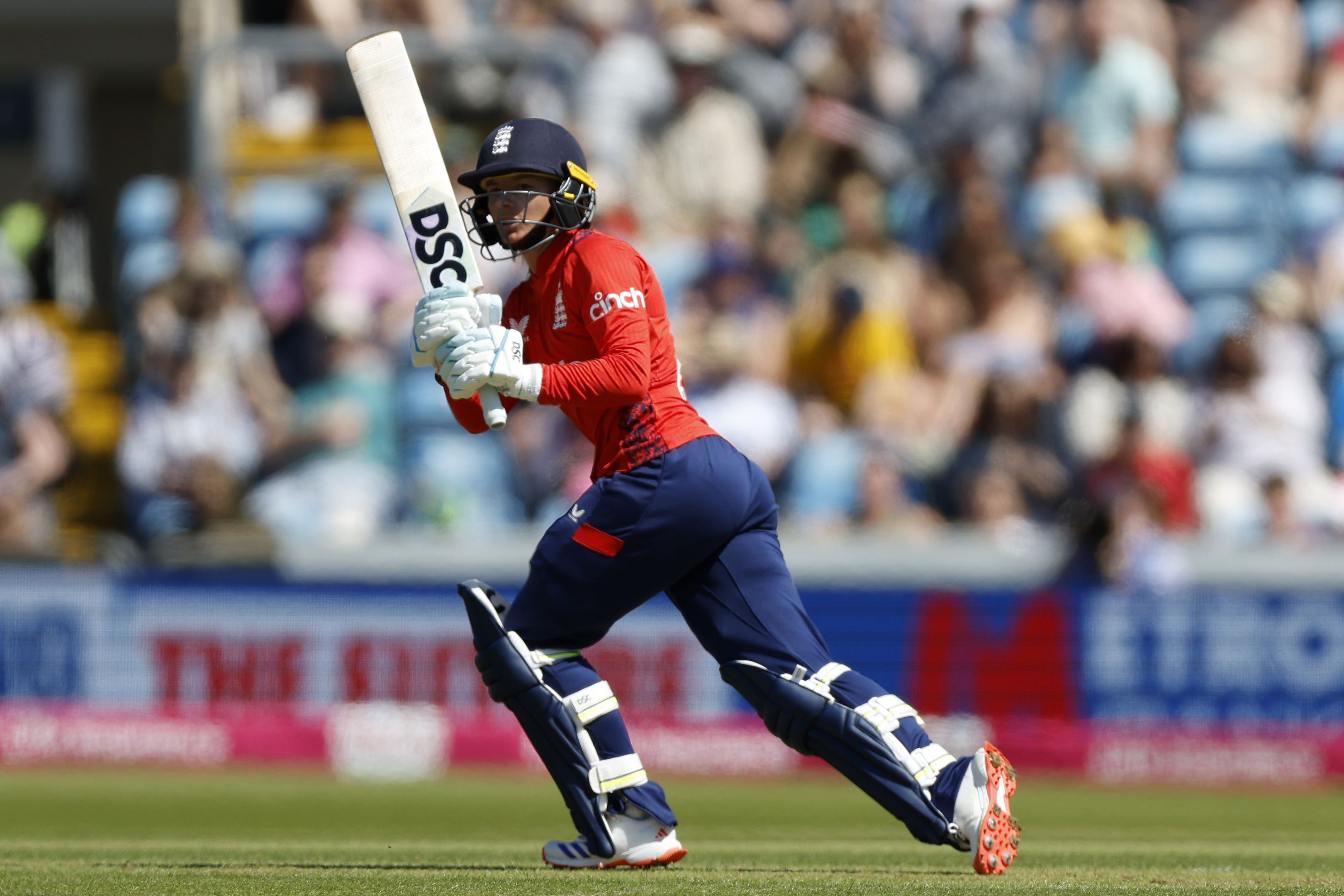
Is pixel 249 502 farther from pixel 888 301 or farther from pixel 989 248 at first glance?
pixel 989 248

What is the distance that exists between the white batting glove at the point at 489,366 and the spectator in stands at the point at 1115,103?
7.83 metres

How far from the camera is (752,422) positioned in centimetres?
1005

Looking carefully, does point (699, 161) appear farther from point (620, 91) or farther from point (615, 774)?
point (615, 774)

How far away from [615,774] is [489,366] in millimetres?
1087

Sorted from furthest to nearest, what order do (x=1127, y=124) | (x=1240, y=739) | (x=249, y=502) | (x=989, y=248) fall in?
(x=1127, y=124)
(x=989, y=248)
(x=249, y=502)
(x=1240, y=739)

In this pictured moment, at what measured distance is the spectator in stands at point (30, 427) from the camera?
1039 cm

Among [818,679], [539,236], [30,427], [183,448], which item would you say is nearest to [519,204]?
[539,236]

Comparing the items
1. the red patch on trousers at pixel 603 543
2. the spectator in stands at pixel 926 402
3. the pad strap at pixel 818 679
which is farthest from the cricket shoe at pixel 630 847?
the spectator in stands at pixel 926 402

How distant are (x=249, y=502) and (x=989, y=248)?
14.1 feet

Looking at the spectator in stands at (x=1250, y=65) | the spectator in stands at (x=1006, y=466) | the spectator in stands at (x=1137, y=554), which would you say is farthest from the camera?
the spectator in stands at (x=1250, y=65)

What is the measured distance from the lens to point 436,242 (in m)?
4.74

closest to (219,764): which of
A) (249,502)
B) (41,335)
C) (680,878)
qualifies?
(249,502)

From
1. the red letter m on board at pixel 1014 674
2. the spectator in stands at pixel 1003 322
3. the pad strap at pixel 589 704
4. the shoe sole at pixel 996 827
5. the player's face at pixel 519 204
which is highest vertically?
the player's face at pixel 519 204

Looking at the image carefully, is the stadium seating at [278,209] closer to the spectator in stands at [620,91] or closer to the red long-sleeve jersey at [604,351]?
the spectator in stands at [620,91]
